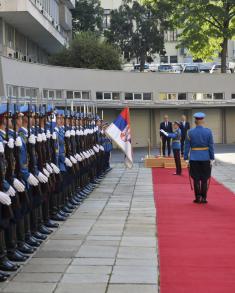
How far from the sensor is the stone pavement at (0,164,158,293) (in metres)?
7.20

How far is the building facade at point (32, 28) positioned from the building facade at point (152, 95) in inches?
125

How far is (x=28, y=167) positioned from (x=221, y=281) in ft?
10.7

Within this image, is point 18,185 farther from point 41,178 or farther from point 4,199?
point 41,178

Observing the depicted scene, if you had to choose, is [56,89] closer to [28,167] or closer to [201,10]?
[201,10]

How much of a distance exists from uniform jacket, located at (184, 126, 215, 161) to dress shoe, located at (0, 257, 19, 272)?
23.6 ft

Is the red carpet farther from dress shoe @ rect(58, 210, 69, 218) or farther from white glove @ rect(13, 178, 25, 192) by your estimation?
white glove @ rect(13, 178, 25, 192)

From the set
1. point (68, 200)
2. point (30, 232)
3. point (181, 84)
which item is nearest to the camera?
point (30, 232)

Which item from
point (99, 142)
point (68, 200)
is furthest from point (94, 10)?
point (68, 200)

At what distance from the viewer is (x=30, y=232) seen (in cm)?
982

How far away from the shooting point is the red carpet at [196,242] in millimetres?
7321

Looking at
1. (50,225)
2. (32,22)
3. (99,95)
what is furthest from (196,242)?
(99,95)

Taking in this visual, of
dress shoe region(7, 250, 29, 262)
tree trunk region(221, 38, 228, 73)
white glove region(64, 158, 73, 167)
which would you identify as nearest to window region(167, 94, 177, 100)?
tree trunk region(221, 38, 228, 73)

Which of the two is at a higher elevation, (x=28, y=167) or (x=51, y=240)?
(x=28, y=167)

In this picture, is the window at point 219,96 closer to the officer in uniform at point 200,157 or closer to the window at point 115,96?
the window at point 115,96
